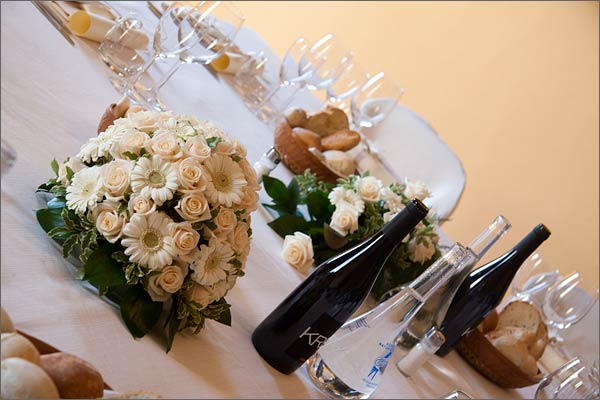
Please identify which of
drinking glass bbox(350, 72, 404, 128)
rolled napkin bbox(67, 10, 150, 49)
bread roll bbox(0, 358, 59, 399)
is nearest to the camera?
bread roll bbox(0, 358, 59, 399)

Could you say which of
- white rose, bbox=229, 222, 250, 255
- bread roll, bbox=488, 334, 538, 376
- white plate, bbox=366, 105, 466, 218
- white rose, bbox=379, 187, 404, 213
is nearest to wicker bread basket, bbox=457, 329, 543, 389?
bread roll, bbox=488, 334, 538, 376

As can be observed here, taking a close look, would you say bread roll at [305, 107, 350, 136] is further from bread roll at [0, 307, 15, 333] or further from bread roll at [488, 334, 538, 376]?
bread roll at [0, 307, 15, 333]

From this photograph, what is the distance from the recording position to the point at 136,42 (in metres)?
1.34

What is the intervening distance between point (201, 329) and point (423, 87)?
342 cm

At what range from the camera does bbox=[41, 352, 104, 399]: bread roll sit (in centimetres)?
50

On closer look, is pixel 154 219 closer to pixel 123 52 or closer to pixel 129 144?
pixel 129 144

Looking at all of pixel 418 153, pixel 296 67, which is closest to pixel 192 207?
pixel 296 67

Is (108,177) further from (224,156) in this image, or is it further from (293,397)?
(293,397)

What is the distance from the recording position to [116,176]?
72 centimetres

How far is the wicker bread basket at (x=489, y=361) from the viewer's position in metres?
1.28

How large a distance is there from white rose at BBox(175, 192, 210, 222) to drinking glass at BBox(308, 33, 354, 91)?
102cm

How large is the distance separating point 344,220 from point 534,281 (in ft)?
2.34

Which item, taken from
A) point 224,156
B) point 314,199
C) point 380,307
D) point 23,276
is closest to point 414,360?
point 380,307

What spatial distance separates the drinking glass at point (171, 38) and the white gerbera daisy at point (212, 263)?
1.72ft
